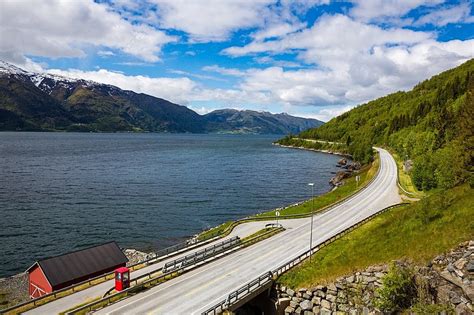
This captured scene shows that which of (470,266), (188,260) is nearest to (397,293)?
(470,266)

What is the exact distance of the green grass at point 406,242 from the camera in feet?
101

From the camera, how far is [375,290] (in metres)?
30.2

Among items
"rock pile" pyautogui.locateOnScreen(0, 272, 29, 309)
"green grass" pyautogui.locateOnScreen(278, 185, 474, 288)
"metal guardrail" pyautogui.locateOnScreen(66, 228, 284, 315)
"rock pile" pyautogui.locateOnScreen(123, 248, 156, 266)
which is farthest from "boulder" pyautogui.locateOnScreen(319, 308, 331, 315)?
"rock pile" pyautogui.locateOnScreen(0, 272, 29, 309)

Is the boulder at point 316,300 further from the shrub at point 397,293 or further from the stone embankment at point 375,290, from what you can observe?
the shrub at point 397,293

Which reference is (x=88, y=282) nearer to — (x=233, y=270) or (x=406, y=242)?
(x=233, y=270)

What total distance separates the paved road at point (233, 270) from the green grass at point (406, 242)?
14.9 ft

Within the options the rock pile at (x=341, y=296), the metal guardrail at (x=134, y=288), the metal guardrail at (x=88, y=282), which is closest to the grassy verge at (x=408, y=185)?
the metal guardrail at (x=88, y=282)

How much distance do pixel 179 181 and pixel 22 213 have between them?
4791cm

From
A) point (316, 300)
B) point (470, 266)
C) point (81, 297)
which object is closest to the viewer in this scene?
point (470, 266)

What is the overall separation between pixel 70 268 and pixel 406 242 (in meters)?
34.1

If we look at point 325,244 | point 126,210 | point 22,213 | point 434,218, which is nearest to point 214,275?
point 325,244

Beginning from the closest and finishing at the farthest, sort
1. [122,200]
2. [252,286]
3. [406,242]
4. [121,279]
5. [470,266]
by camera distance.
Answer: [470,266] < [121,279] < [406,242] < [252,286] < [122,200]

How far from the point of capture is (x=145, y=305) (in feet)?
101

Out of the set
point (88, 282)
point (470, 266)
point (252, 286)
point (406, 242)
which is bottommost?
point (88, 282)
